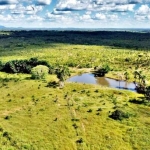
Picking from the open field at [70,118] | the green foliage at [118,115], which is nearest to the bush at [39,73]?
the open field at [70,118]

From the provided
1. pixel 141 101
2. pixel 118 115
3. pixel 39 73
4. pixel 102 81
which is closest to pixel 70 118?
pixel 118 115

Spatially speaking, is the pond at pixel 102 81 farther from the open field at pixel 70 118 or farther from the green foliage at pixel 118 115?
the green foliage at pixel 118 115

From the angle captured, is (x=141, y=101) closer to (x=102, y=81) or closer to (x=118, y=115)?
(x=118, y=115)

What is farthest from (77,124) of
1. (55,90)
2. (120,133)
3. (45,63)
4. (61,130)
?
(45,63)

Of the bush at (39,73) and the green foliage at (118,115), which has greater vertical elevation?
the bush at (39,73)

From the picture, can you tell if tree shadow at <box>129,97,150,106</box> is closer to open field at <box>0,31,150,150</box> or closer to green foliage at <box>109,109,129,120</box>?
open field at <box>0,31,150,150</box>

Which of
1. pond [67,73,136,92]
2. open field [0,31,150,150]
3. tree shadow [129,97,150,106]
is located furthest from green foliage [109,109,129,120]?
pond [67,73,136,92]

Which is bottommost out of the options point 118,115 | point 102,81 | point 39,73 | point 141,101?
point 102,81

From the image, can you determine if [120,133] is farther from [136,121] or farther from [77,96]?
[77,96]

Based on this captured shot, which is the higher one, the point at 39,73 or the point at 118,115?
the point at 39,73
